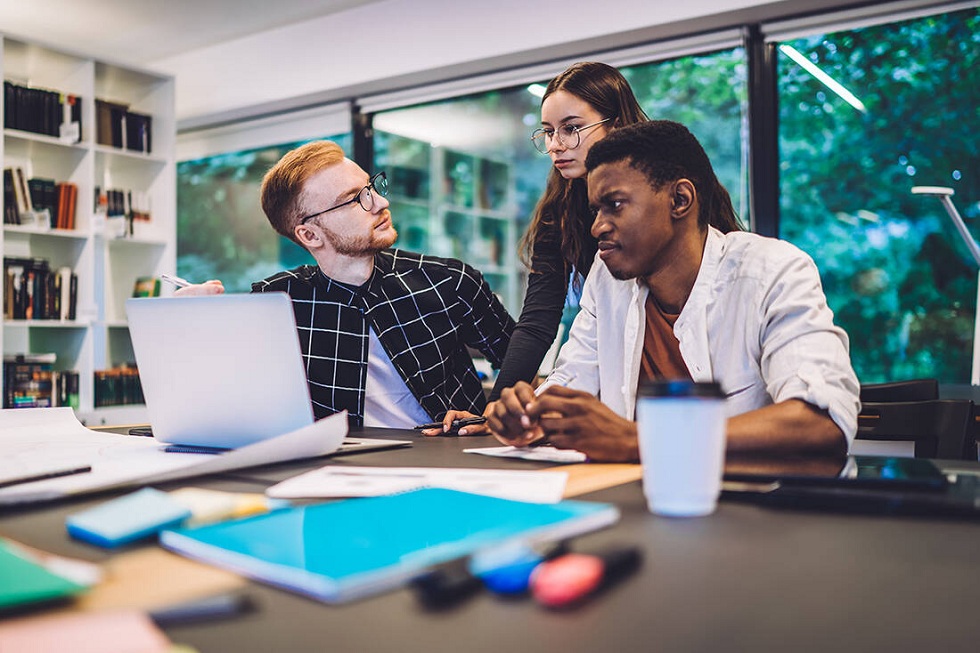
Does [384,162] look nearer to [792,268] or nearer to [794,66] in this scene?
[794,66]

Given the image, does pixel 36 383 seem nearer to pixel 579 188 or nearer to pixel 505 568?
pixel 579 188

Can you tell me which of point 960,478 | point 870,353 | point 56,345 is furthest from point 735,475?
point 56,345

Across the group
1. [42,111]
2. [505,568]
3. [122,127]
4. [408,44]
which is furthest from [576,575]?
[122,127]

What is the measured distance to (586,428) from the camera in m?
1.00

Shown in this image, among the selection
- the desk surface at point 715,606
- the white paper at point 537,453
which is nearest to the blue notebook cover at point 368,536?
the desk surface at point 715,606

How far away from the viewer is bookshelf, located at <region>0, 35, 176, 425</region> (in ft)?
13.6

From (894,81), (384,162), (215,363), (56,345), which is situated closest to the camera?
(215,363)

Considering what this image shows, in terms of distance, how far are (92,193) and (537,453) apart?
3.85 meters

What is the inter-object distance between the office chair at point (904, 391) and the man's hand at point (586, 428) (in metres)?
0.80

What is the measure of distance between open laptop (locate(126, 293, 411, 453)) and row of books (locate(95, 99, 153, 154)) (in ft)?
12.1

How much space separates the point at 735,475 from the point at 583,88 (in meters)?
1.39

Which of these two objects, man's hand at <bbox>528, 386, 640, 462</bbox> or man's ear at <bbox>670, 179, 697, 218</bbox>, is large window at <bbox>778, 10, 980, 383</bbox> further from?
man's hand at <bbox>528, 386, 640, 462</bbox>

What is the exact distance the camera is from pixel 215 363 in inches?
44.1

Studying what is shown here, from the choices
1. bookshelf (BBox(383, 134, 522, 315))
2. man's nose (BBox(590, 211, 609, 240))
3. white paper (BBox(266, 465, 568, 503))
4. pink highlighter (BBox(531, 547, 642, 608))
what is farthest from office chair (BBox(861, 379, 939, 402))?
bookshelf (BBox(383, 134, 522, 315))
